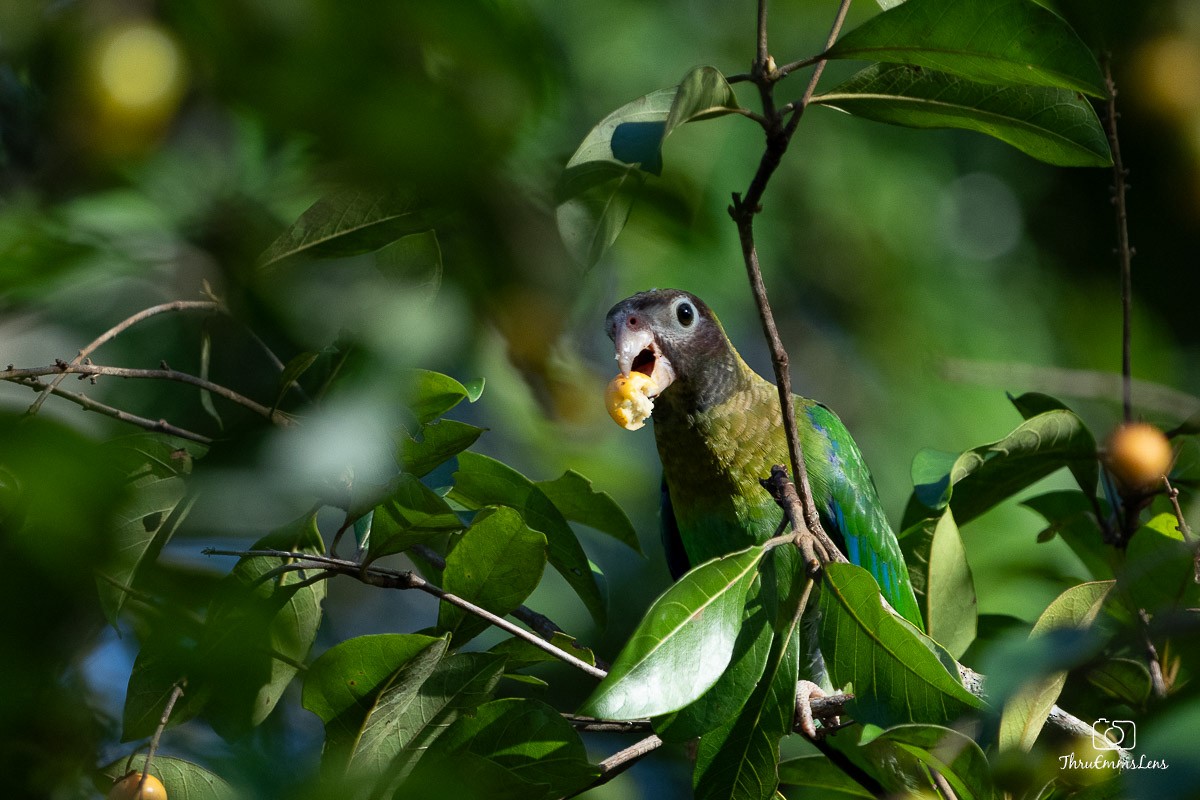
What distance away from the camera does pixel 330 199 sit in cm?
71

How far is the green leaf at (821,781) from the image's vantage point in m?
1.98

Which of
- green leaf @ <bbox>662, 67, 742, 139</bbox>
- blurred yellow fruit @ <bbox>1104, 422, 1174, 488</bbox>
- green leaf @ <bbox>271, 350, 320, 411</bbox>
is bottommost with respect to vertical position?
green leaf @ <bbox>271, 350, 320, 411</bbox>

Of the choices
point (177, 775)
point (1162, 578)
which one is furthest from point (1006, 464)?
point (177, 775)

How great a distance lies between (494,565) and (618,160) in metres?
0.78

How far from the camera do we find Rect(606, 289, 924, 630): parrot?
2.50 m

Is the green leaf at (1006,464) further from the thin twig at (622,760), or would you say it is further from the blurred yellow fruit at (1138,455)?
the thin twig at (622,760)

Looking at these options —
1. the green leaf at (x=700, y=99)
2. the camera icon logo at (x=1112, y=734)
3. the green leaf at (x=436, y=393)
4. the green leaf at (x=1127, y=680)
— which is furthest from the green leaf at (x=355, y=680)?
the green leaf at (x=1127, y=680)

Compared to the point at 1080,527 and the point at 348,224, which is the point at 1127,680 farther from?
the point at 348,224

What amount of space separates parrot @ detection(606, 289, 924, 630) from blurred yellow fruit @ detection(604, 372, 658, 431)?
12.0 inches

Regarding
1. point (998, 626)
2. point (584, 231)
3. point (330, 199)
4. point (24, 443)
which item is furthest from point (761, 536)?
point (24, 443)

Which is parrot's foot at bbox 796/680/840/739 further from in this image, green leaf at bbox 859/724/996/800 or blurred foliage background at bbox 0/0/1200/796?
blurred foliage background at bbox 0/0/1200/796

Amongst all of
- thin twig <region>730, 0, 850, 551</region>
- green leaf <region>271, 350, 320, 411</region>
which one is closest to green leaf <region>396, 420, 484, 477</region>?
green leaf <region>271, 350, 320, 411</region>

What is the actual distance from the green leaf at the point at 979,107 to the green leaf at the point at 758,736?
0.65 meters

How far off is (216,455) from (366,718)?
0.98 m
